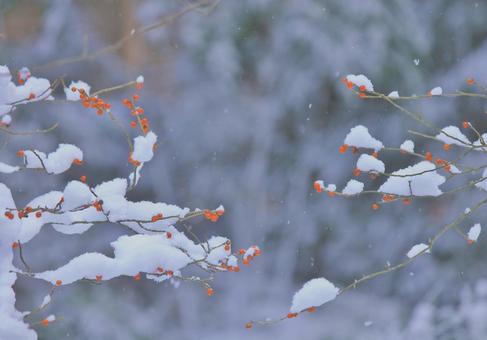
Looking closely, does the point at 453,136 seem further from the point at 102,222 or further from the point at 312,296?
the point at 102,222

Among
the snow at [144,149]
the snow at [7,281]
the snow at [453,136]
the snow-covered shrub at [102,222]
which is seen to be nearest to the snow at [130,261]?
the snow-covered shrub at [102,222]

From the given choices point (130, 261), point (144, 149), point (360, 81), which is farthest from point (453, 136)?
point (130, 261)

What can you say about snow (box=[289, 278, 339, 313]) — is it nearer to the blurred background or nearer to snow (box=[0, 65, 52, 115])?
snow (box=[0, 65, 52, 115])

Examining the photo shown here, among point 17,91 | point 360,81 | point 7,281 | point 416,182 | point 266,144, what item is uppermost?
point 17,91

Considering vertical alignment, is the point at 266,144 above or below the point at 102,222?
below

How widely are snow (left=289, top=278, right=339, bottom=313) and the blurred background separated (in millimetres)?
3542

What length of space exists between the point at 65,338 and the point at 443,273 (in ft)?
10.6

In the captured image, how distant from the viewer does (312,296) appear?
249 cm

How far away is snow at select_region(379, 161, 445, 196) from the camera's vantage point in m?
2.44

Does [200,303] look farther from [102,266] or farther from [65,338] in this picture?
[102,266]

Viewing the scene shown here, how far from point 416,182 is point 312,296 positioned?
1.70 feet

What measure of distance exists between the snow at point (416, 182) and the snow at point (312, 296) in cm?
39

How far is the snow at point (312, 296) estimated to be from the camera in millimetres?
2455

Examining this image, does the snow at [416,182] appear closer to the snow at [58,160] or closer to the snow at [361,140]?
the snow at [361,140]
